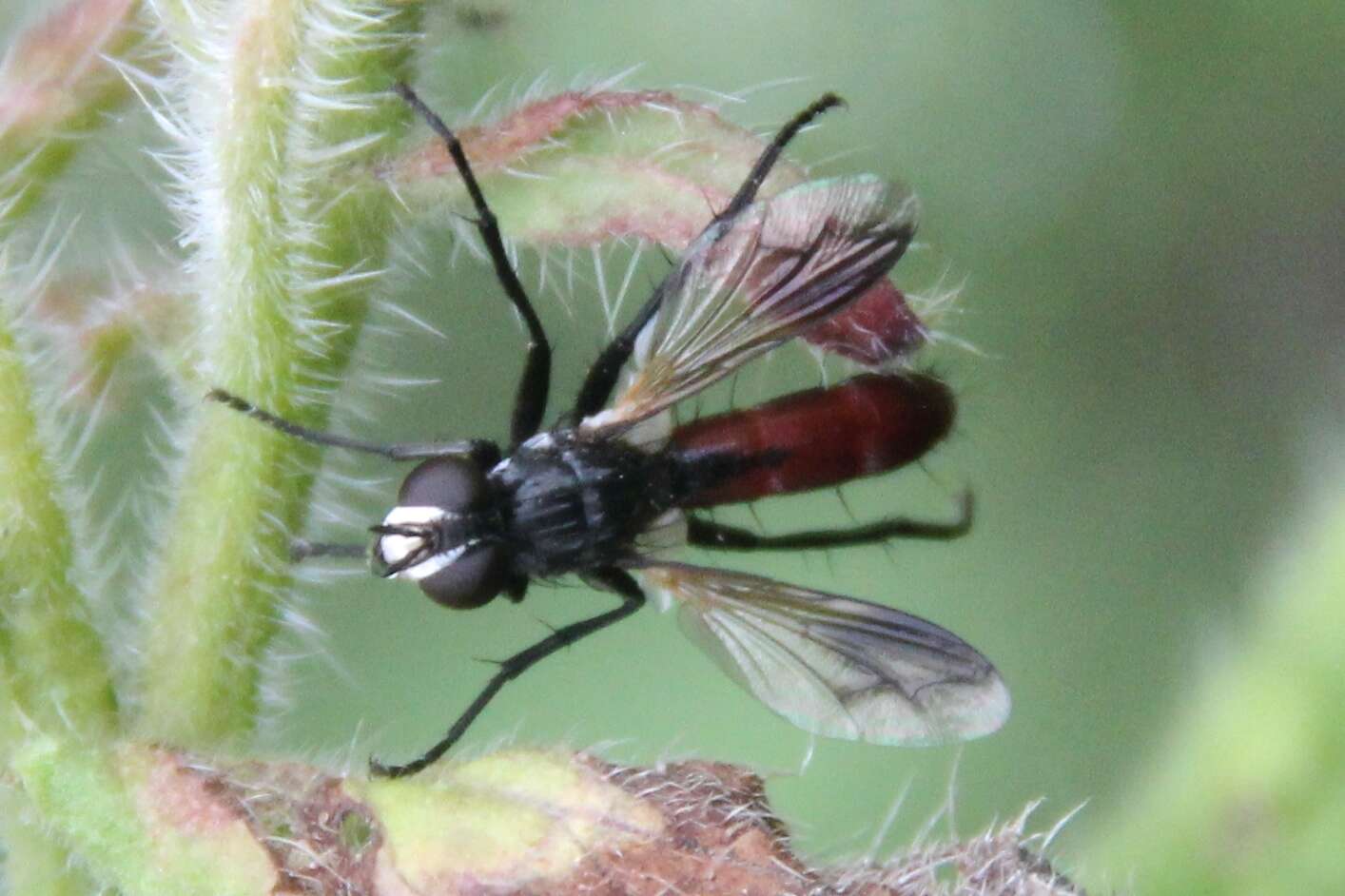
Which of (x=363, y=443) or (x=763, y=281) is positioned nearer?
(x=363, y=443)

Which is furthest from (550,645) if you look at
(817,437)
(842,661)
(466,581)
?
(817,437)

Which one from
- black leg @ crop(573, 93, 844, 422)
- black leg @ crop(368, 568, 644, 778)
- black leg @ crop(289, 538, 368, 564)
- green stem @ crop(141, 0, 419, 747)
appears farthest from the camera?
black leg @ crop(573, 93, 844, 422)

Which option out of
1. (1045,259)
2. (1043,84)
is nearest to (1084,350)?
(1045,259)

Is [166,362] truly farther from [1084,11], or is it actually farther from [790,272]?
[1084,11]

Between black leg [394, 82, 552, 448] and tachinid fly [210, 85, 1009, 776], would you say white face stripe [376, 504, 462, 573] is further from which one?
black leg [394, 82, 552, 448]

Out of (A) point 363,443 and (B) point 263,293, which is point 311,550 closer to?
(A) point 363,443

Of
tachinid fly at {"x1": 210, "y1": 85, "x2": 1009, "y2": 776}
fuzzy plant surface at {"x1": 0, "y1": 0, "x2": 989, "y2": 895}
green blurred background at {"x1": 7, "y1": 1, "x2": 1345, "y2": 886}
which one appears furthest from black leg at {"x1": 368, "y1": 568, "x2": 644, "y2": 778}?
green blurred background at {"x1": 7, "y1": 1, "x2": 1345, "y2": 886}

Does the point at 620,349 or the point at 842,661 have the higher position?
the point at 620,349
